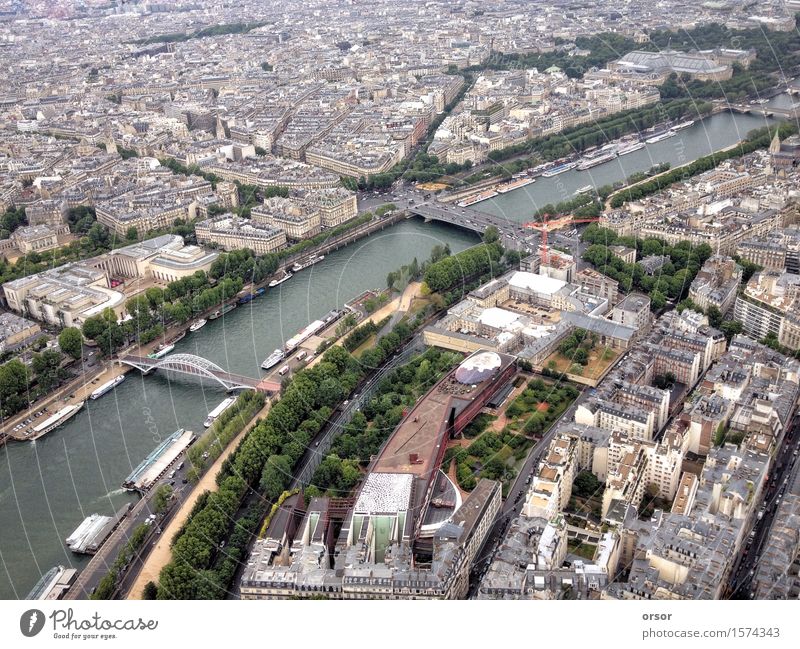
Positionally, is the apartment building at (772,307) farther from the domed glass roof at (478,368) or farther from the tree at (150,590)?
the tree at (150,590)

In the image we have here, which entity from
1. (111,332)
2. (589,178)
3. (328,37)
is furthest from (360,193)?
(328,37)

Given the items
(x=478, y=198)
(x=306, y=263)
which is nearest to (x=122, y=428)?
(x=306, y=263)

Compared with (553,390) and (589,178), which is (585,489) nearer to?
(553,390)

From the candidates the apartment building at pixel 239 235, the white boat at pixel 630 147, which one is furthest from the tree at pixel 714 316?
the white boat at pixel 630 147

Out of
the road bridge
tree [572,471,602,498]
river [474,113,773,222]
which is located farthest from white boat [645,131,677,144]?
tree [572,471,602,498]

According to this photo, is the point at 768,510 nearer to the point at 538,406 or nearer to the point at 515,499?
the point at 515,499

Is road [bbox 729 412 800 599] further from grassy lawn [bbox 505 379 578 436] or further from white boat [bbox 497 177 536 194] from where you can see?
white boat [bbox 497 177 536 194]

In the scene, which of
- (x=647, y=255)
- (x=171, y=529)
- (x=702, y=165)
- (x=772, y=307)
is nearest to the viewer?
(x=171, y=529)
